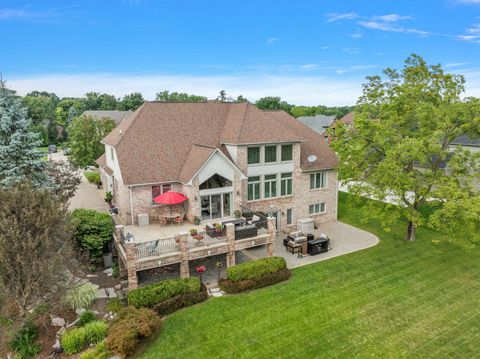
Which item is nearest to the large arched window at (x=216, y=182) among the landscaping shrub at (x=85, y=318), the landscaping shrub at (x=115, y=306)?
the landscaping shrub at (x=115, y=306)

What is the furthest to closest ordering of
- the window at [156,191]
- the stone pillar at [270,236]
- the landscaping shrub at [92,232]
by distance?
the window at [156,191], the stone pillar at [270,236], the landscaping shrub at [92,232]

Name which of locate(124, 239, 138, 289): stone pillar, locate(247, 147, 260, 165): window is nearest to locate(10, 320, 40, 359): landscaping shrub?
locate(124, 239, 138, 289): stone pillar

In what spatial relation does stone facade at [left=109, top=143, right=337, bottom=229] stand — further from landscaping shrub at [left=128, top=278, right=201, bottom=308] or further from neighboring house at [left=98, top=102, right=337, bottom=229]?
landscaping shrub at [left=128, top=278, right=201, bottom=308]

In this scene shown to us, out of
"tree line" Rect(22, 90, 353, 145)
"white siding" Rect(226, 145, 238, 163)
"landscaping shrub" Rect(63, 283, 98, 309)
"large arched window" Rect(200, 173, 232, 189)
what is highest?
"tree line" Rect(22, 90, 353, 145)

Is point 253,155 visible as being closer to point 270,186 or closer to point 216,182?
point 270,186

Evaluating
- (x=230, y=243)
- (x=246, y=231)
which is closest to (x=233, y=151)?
(x=246, y=231)

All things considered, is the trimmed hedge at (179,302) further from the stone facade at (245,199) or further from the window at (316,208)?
the window at (316,208)
